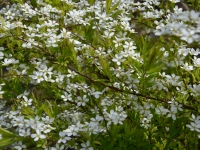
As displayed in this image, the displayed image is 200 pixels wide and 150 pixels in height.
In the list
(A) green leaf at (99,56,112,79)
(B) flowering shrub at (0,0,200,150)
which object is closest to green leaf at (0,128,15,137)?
(B) flowering shrub at (0,0,200,150)

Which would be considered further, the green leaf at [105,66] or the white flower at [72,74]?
the white flower at [72,74]

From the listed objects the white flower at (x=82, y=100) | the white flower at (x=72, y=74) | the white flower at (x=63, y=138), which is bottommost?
the white flower at (x=63, y=138)

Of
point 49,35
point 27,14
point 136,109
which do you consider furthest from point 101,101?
point 27,14

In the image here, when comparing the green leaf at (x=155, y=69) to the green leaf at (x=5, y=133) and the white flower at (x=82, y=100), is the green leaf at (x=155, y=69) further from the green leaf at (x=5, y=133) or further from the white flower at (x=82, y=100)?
the green leaf at (x=5, y=133)

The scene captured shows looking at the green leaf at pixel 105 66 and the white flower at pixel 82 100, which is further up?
the green leaf at pixel 105 66

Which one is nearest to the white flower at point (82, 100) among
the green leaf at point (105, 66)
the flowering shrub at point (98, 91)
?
the flowering shrub at point (98, 91)

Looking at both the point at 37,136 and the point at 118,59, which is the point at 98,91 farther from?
the point at 37,136

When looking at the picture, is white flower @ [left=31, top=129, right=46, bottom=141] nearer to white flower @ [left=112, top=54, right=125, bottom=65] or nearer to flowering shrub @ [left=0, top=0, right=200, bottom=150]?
flowering shrub @ [left=0, top=0, right=200, bottom=150]

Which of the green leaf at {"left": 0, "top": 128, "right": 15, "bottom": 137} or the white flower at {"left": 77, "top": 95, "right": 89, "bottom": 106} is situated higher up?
the white flower at {"left": 77, "top": 95, "right": 89, "bottom": 106}
